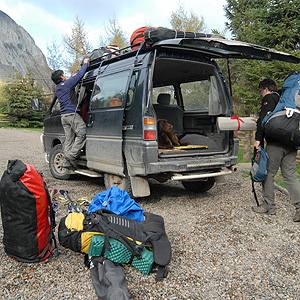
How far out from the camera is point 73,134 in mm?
6098

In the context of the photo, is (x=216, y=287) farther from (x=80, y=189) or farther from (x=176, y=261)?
(x=80, y=189)

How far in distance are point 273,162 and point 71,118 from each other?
378 centimetres

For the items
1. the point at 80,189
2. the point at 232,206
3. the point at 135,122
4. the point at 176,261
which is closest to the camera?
the point at 176,261

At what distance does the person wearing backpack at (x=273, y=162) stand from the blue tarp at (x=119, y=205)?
2.05m

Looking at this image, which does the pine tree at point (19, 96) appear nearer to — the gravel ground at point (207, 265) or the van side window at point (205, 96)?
the van side window at point (205, 96)

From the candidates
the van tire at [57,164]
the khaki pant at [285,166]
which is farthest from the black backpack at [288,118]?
the van tire at [57,164]

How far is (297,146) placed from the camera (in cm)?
407

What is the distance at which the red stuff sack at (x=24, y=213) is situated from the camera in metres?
2.78

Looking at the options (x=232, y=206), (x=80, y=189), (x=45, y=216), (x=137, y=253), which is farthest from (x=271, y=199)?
(x=80, y=189)

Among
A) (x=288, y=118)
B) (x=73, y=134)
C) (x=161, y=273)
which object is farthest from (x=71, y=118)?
(x=161, y=273)

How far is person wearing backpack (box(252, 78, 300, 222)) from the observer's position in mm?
4219

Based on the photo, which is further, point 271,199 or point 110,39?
point 110,39

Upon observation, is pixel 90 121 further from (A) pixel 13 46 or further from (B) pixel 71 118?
(A) pixel 13 46

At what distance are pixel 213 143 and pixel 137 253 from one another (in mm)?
3153
